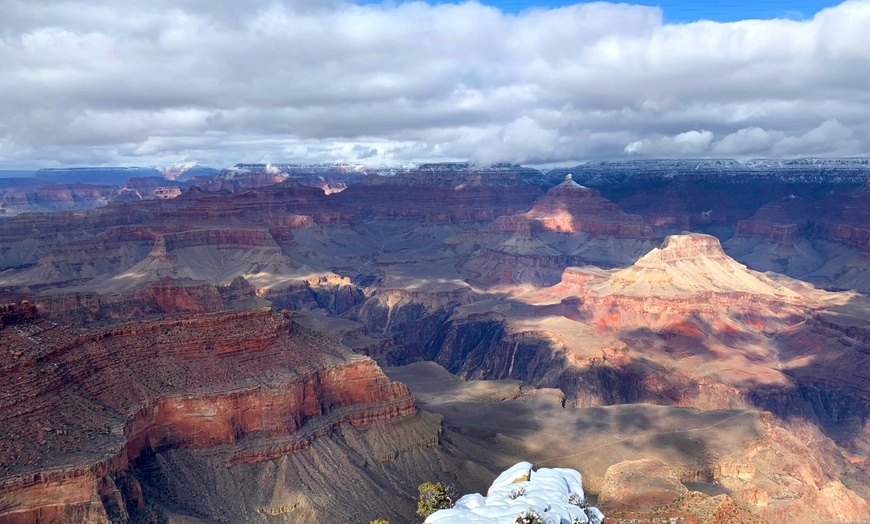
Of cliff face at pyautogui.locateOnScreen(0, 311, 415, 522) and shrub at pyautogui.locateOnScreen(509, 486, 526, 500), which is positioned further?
cliff face at pyautogui.locateOnScreen(0, 311, 415, 522)

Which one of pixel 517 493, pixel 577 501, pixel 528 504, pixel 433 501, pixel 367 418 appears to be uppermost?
pixel 528 504

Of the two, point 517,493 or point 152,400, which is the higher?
point 152,400

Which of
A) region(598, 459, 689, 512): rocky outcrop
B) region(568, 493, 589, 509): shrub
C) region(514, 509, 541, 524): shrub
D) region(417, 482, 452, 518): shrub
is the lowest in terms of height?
region(598, 459, 689, 512): rocky outcrop

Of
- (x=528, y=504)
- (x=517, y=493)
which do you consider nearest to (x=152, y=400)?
(x=517, y=493)

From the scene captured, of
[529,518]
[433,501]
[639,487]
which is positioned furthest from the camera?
[639,487]

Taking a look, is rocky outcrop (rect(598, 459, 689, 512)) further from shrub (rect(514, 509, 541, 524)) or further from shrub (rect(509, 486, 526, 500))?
shrub (rect(514, 509, 541, 524))

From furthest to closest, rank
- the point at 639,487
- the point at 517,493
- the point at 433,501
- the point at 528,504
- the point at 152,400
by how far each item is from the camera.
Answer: the point at 152,400
the point at 639,487
the point at 433,501
the point at 517,493
the point at 528,504

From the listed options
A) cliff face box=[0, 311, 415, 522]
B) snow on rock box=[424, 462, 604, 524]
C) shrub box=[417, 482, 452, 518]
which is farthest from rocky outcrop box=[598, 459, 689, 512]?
cliff face box=[0, 311, 415, 522]

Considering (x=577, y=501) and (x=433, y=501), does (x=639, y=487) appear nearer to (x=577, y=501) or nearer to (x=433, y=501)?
(x=577, y=501)
